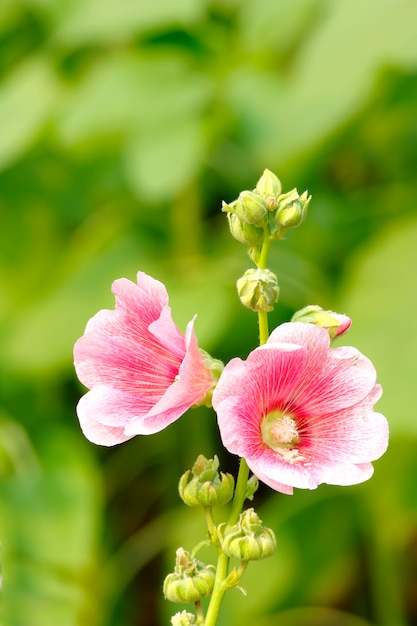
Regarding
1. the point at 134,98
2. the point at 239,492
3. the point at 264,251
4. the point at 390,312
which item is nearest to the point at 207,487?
the point at 239,492

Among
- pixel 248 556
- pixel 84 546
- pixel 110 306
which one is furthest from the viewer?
pixel 110 306

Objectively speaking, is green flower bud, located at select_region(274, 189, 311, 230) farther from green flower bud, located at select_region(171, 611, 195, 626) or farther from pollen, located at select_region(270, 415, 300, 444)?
green flower bud, located at select_region(171, 611, 195, 626)

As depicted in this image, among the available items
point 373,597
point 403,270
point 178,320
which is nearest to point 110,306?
point 178,320

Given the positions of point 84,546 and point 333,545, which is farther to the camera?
point 333,545

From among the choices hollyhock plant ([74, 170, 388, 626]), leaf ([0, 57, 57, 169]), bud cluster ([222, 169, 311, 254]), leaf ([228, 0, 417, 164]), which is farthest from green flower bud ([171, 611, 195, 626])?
leaf ([0, 57, 57, 169])

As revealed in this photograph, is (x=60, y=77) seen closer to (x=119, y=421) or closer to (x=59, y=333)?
(x=59, y=333)

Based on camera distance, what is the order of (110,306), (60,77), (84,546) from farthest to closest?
1. (60,77)
2. (110,306)
3. (84,546)

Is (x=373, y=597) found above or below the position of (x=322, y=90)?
below

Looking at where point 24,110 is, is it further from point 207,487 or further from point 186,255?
point 207,487
